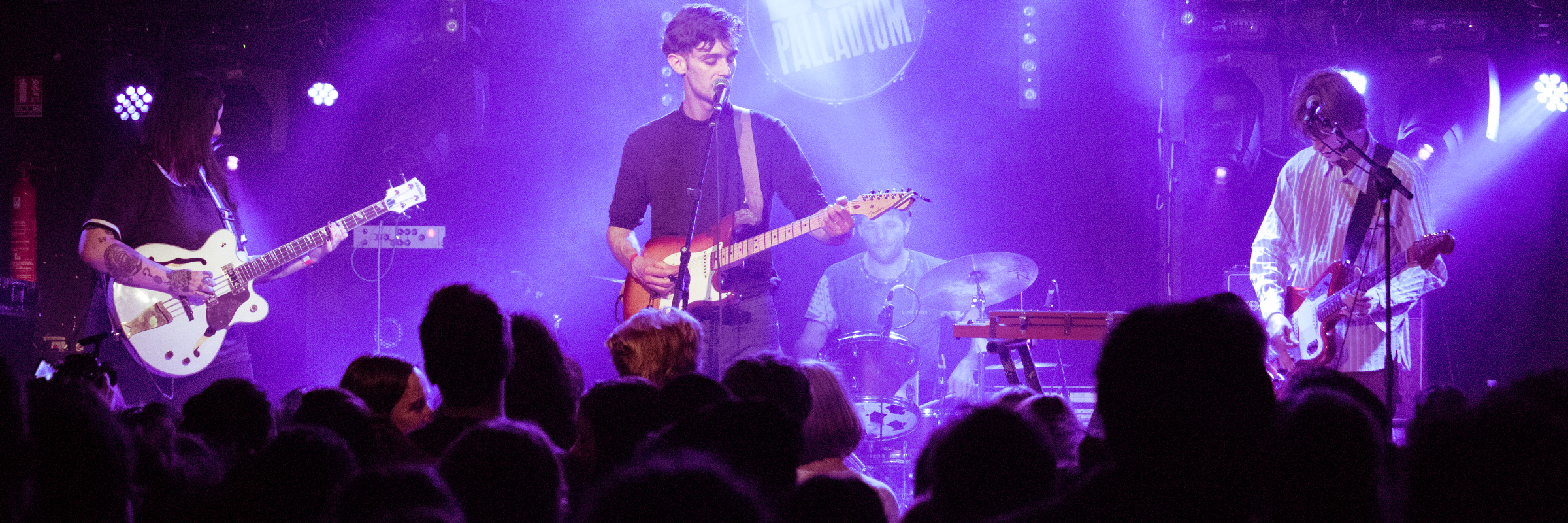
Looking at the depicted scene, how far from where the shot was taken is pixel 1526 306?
7.47 metres

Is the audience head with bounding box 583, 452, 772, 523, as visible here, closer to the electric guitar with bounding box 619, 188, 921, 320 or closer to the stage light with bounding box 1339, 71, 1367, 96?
the electric guitar with bounding box 619, 188, 921, 320

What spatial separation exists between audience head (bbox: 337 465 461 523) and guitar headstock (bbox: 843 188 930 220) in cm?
387

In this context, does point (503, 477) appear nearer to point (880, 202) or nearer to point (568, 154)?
point (880, 202)

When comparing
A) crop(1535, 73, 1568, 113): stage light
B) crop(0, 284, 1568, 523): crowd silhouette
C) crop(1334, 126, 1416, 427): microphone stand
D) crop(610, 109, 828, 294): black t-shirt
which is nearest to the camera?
crop(0, 284, 1568, 523): crowd silhouette

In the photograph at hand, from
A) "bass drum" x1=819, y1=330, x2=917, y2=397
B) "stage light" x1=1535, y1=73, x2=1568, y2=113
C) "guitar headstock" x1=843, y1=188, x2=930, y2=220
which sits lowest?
"bass drum" x1=819, y1=330, x2=917, y2=397

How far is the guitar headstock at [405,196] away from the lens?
276 inches

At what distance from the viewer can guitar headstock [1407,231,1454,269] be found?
405 cm

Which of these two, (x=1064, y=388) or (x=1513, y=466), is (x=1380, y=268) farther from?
(x=1513, y=466)

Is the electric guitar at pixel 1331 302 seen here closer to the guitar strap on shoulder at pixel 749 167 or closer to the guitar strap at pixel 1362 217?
the guitar strap at pixel 1362 217

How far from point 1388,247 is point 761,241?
8.62ft

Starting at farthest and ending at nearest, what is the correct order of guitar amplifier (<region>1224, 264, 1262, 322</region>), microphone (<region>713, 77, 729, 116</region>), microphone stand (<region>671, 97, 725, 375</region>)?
guitar amplifier (<region>1224, 264, 1262, 322</region>) < microphone (<region>713, 77, 729, 116</region>) < microphone stand (<region>671, 97, 725, 375</region>)

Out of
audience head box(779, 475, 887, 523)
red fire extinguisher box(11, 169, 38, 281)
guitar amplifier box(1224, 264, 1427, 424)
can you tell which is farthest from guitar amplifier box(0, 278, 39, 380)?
guitar amplifier box(1224, 264, 1427, 424)

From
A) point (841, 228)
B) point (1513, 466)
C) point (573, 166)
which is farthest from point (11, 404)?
point (573, 166)

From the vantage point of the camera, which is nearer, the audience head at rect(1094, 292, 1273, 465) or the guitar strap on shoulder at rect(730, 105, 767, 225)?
the audience head at rect(1094, 292, 1273, 465)
